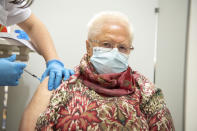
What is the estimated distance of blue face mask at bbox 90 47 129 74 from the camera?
1.12 meters

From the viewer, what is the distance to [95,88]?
1.07m

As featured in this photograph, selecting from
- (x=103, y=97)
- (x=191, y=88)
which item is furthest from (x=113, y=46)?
(x=191, y=88)

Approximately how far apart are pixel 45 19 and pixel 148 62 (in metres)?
1.39

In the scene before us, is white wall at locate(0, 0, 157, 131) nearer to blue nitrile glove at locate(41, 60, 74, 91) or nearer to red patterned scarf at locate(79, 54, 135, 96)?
blue nitrile glove at locate(41, 60, 74, 91)

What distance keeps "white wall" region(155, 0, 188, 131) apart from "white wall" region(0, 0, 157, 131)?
0.46 feet

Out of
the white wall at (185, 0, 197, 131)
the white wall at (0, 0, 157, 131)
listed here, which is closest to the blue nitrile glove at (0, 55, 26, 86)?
the white wall at (0, 0, 157, 131)

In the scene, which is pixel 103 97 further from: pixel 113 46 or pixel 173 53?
pixel 173 53

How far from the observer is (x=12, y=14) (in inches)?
55.0

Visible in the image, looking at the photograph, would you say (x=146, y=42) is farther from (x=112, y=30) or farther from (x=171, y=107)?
(x=112, y=30)

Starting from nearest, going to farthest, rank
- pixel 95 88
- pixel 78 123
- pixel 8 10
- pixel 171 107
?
pixel 78 123
pixel 95 88
pixel 8 10
pixel 171 107

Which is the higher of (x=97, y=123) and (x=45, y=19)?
(x=45, y=19)

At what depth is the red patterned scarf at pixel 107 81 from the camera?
3.51 feet

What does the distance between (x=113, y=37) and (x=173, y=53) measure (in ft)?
4.81

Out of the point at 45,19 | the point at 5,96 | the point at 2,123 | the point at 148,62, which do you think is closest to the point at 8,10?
the point at 45,19
